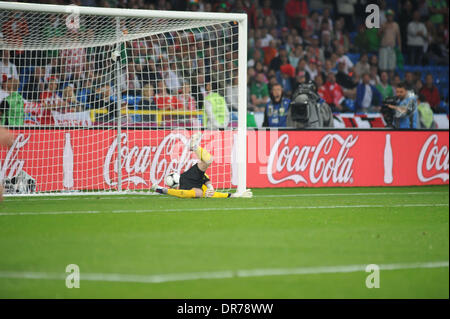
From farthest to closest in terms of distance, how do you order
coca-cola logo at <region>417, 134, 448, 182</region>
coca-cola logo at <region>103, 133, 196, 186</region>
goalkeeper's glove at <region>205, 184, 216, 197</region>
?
coca-cola logo at <region>417, 134, 448, 182</region> → coca-cola logo at <region>103, 133, 196, 186</region> → goalkeeper's glove at <region>205, 184, 216, 197</region>

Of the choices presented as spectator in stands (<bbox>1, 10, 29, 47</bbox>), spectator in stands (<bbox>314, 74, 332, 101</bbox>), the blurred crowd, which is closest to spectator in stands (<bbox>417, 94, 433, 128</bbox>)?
the blurred crowd

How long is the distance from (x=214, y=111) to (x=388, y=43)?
8153 mm

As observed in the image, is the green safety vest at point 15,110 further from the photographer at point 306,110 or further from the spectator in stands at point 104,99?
the photographer at point 306,110

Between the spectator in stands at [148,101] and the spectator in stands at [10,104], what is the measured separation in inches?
91.6

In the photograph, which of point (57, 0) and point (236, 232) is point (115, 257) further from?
point (57, 0)

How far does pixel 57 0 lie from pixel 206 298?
14.2m

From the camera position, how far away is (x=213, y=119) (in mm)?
14633

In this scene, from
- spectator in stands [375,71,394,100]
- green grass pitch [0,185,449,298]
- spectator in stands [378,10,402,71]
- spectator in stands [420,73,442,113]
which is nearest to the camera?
green grass pitch [0,185,449,298]

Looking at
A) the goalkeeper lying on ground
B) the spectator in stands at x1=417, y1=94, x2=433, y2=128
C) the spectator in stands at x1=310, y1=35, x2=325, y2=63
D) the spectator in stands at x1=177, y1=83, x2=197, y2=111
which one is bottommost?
the goalkeeper lying on ground

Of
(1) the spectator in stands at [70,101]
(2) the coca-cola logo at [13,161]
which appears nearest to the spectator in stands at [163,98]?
(1) the spectator in stands at [70,101]

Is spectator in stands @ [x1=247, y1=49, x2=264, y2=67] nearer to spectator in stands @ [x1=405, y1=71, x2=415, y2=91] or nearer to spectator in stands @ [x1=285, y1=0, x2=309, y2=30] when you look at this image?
spectator in stands @ [x1=285, y1=0, x2=309, y2=30]

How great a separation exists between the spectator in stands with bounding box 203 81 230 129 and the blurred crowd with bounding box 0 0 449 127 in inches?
9.4

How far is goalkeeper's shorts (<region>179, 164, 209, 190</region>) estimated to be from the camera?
1180 cm

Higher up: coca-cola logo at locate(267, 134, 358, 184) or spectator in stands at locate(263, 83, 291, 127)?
spectator in stands at locate(263, 83, 291, 127)
